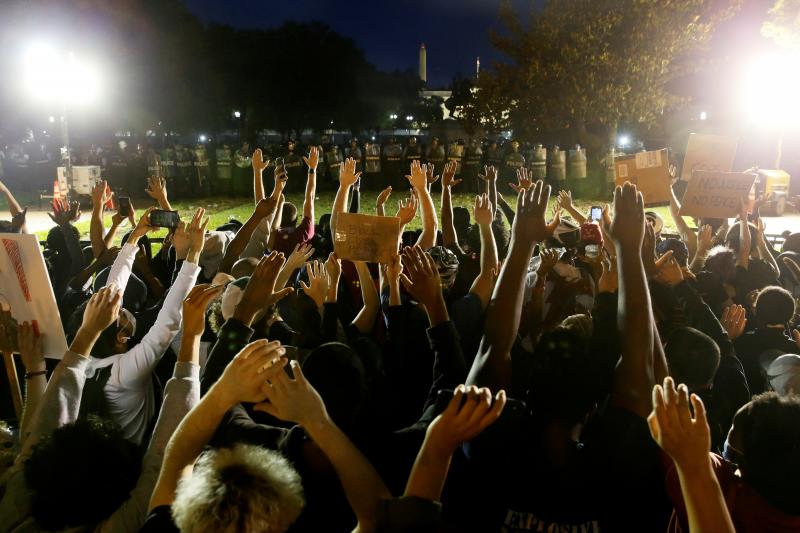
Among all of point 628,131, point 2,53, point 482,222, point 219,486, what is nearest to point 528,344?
point 482,222

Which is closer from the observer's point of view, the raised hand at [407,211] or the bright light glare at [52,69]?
the raised hand at [407,211]

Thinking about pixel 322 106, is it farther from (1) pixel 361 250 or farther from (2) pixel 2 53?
(1) pixel 361 250

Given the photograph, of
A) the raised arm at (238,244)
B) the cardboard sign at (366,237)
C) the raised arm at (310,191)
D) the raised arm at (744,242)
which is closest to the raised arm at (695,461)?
the cardboard sign at (366,237)

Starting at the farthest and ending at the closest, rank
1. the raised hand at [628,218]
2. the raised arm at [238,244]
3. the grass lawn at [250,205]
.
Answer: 1. the grass lawn at [250,205]
2. the raised arm at [238,244]
3. the raised hand at [628,218]

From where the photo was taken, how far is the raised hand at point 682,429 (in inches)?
67.9

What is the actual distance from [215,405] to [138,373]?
1134 mm

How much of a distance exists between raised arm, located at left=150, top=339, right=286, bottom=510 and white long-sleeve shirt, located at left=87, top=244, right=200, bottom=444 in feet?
3.33

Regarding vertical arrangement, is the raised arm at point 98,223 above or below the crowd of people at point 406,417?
above

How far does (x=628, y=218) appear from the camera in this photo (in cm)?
274

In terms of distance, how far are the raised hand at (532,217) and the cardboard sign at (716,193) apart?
3343mm

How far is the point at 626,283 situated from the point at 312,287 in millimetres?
1961

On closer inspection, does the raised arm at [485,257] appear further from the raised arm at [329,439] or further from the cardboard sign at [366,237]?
the raised arm at [329,439]

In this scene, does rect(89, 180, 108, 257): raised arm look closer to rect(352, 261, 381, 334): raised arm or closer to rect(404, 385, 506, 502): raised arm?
rect(352, 261, 381, 334): raised arm

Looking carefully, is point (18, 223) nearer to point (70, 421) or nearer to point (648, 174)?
point (70, 421)
